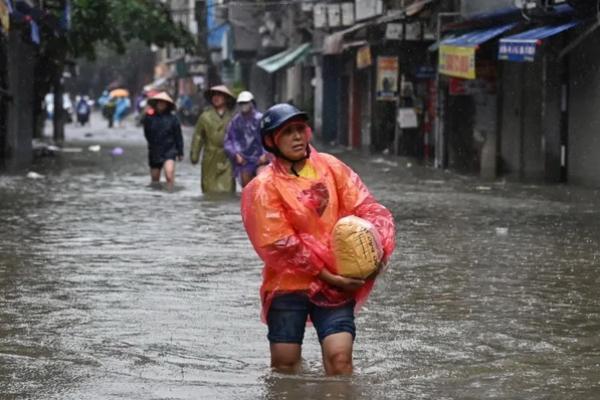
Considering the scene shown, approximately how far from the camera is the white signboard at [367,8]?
38938mm

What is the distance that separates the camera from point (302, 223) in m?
7.33

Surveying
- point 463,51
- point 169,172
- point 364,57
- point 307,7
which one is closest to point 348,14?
point 364,57

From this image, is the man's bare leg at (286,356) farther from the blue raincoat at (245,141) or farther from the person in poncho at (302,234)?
the blue raincoat at (245,141)

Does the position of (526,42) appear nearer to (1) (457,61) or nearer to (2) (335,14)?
(1) (457,61)

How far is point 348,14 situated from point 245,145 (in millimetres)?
22224

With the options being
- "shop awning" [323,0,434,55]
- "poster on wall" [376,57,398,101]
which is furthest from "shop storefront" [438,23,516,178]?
"poster on wall" [376,57,398,101]

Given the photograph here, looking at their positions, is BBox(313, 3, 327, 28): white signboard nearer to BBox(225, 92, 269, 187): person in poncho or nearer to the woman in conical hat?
the woman in conical hat

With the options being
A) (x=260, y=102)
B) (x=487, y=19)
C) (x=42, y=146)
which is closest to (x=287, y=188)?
(x=487, y=19)

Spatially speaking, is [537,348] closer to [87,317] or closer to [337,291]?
[337,291]

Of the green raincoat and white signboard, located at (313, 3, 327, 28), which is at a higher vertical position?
white signboard, located at (313, 3, 327, 28)

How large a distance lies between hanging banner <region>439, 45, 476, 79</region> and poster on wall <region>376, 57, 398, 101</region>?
634 centimetres

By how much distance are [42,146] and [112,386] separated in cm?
2922

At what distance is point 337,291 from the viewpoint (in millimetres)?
7301

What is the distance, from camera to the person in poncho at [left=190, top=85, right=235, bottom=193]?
68.4ft
